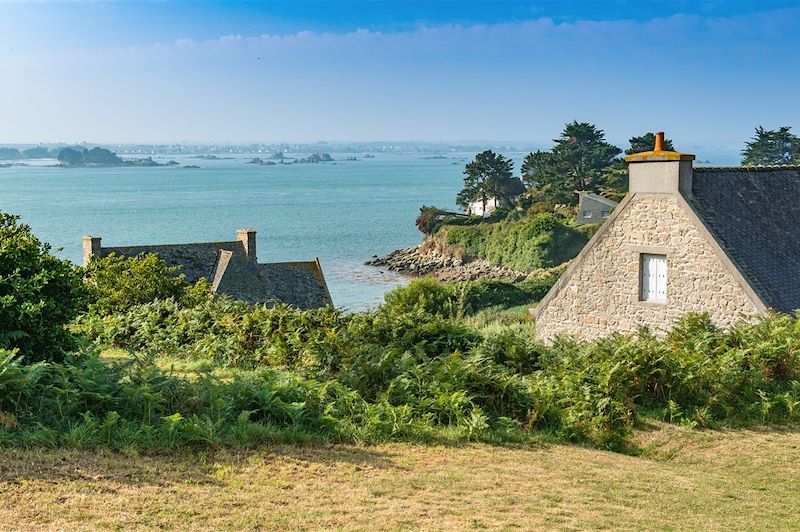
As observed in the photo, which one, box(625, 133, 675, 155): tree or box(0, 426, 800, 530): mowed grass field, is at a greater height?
box(625, 133, 675, 155): tree

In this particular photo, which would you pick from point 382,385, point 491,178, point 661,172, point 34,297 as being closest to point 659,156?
point 661,172

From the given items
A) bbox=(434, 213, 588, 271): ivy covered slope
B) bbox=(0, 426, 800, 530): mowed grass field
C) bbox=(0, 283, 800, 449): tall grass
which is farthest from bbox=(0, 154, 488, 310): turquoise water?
bbox=(0, 426, 800, 530): mowed grass field

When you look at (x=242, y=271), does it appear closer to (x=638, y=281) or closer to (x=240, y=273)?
(x=240, y=273)

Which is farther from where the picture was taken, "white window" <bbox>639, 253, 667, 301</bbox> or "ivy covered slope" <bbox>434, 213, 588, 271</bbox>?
"ivy covered slope" <bbox>434, 213, 588, 271</bbox>

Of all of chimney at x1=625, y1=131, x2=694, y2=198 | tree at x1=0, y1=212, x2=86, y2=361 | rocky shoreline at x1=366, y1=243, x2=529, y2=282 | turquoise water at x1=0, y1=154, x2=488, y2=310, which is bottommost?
rocky shoreline at x1=366, y1=243, x2=529, y2=282

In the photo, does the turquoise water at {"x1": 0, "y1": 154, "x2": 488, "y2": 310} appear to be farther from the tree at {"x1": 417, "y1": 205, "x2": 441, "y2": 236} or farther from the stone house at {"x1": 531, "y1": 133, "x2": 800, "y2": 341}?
the stone house at {"x1": 531, "y1": 133, "x2": 800, "y2": 341}

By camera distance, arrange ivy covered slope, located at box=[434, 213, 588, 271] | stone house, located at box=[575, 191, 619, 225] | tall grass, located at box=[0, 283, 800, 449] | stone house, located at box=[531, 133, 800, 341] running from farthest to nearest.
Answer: stone house, located at box=[575, 191, 619, 225] < ivy covered slope, located at box=[434, 213, 588, 271] < stone house, located at box=[531, 133, 800, 341] < tall grass, located at box=[0, 283, 800, 449]

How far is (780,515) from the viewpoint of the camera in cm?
885

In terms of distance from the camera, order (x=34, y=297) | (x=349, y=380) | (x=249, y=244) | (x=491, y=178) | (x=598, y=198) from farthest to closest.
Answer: (x=491, y=178) < (x=598, y=198) < (x=249, y=244) < (x=349, y=380) < (x=34, y=297)

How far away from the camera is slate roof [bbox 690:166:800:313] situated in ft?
66.6

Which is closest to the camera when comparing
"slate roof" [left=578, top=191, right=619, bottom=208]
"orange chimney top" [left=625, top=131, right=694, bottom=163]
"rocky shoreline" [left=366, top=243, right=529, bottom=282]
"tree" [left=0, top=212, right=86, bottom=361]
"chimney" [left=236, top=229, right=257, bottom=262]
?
"tree" [left=0, top=212, right=86, bottom=361]

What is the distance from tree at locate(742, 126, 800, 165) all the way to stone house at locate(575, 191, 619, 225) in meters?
21.2

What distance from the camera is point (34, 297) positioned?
37.9 feet

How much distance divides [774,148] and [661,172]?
84.8 metres
